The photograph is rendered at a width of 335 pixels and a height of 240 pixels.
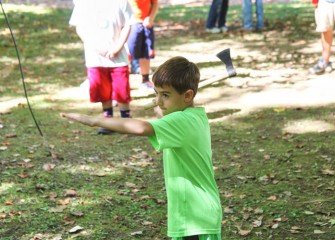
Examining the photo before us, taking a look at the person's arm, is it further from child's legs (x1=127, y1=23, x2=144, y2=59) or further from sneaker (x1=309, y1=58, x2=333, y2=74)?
sneaker (x1=309, y1=58, x2=333, y2=74)

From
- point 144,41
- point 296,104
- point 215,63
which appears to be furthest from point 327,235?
point 215,63

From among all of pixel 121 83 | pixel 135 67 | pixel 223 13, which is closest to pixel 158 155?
pixel 121 83

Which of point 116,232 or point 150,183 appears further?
point 150,183

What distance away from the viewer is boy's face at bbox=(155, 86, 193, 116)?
3291mm

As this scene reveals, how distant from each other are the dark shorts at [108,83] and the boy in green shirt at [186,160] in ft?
13.0

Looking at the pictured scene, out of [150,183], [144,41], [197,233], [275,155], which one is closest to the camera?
[197,233]

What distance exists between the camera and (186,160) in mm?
3316

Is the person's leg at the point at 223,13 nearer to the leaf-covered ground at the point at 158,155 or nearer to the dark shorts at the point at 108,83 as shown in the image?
the leaf-covered ground at the point at 158,155

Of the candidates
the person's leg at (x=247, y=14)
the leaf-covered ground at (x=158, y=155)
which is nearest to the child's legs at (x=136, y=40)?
the leaf-covered ground at (x=158, y=155)

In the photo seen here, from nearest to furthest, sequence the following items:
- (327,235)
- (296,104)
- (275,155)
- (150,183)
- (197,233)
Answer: (197,233), (327,235), (150,183), (275,155), (296,104)

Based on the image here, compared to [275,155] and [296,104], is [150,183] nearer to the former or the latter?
[275,155]

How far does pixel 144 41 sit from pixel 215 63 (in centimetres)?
183

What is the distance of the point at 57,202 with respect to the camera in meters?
5.44

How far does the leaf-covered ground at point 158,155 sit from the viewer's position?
16.5 ft
